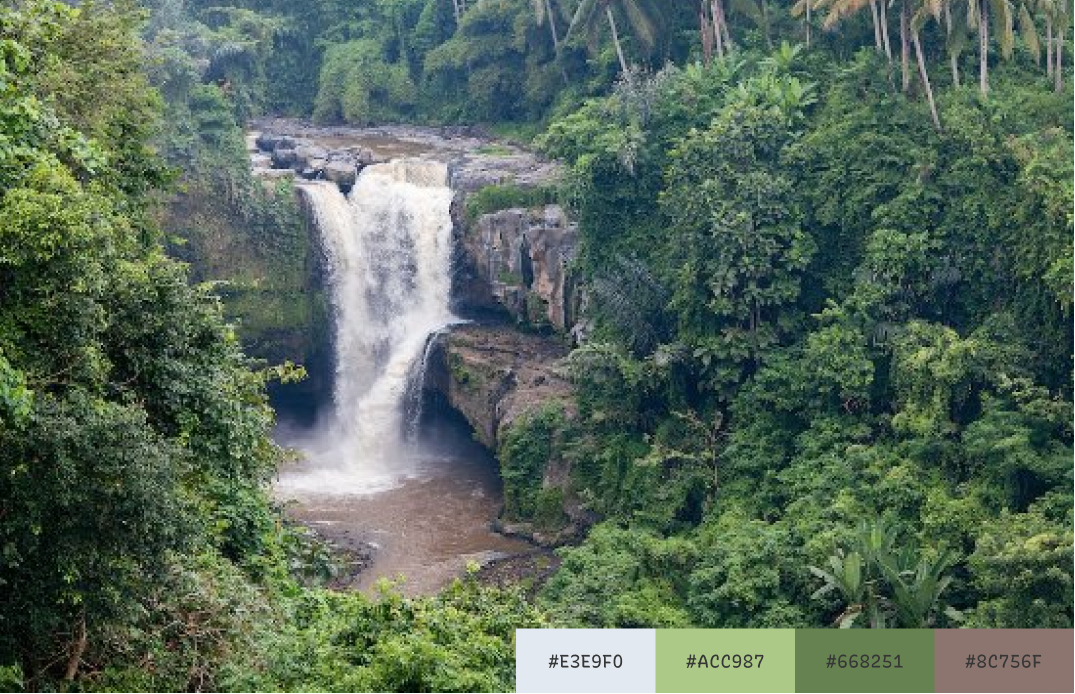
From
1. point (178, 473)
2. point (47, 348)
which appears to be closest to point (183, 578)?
point (178, 473)

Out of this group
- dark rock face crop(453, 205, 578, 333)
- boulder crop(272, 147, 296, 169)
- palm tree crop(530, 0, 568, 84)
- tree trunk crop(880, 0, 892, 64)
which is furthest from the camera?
palm tree crop(530, 0, 568, 84)

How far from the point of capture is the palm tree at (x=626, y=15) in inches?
1206

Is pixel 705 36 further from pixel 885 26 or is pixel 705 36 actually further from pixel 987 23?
pixel 987 23

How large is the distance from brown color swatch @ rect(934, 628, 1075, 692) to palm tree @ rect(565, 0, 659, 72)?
67.3ft

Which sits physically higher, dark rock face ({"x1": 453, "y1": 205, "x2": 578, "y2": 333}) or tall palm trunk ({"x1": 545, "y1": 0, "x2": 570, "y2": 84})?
tall palm trunk ({"x1": 545, "y1": 0, "x2": 570, "y2": 84})

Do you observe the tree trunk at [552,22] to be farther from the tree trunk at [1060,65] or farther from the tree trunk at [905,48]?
the tree trunk at [1060,65]

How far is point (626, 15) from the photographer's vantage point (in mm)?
31000

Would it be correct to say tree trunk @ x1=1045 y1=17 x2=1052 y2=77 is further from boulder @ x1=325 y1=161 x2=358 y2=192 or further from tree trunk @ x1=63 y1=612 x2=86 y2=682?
tree trunk @ x1=63 y1=612 x2=86 y2=682

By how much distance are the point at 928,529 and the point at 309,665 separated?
34.9 feet

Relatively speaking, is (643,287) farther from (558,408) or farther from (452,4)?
(452,4)

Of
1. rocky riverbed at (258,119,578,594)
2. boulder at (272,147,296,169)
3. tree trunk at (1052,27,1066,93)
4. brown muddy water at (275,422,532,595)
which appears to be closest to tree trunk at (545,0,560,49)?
rocky riverbed at (258,119,578,594)

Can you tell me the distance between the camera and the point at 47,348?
12.3m

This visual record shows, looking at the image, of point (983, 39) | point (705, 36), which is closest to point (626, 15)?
point (705, 36)

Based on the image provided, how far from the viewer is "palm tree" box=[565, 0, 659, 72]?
3064cm
